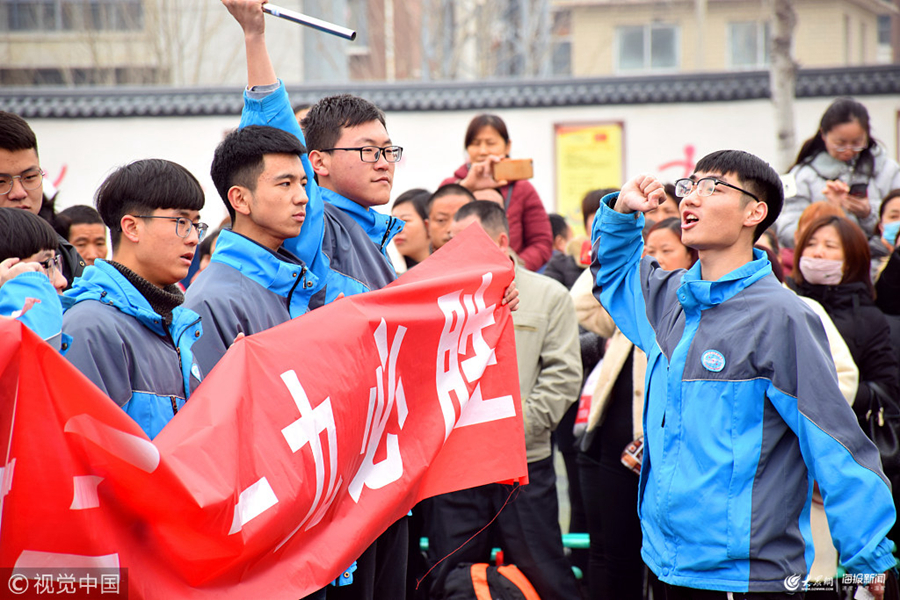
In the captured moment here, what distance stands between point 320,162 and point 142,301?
1.11 meters

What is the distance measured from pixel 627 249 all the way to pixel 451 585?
1888 mm

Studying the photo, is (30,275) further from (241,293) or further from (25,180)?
(25,180)

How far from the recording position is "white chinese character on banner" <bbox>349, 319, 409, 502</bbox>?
308 centimetres

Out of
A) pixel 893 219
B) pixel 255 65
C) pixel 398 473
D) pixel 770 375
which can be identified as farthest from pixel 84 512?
pixel 893 219

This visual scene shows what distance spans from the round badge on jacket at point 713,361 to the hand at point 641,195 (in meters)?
0.57

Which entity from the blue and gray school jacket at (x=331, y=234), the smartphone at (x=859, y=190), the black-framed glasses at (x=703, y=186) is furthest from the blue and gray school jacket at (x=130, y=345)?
the smartphone at (x=859, y=190)

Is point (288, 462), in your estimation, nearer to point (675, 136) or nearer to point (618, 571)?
point (618, 571)

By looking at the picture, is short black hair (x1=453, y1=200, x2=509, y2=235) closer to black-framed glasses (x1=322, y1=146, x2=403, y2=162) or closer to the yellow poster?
black-framed glasses (x1=322, y1=146, x2=403, y2=162)

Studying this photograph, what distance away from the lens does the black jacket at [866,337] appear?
4727 mm

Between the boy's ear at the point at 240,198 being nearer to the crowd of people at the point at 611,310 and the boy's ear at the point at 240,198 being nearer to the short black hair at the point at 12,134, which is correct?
the crowd of people at the point at 611,310

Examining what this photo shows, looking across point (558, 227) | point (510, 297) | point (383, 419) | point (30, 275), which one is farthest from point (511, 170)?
point (30, 275)

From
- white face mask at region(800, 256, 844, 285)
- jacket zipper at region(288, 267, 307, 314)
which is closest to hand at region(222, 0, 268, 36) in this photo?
jacket zipper at region(288, 267, 307, 314)

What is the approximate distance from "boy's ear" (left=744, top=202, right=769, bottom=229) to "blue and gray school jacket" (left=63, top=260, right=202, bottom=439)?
1.90 meters

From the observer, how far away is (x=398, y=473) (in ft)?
10.5
